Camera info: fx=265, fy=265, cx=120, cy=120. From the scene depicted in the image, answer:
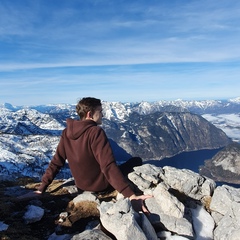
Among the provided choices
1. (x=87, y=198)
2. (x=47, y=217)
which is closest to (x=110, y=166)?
(x=87, y=198)

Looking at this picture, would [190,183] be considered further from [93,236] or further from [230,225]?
[93,236]

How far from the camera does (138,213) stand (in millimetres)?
10734

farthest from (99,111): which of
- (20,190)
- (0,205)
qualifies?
(20,190)

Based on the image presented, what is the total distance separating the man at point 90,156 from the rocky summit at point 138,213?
2.03 ft

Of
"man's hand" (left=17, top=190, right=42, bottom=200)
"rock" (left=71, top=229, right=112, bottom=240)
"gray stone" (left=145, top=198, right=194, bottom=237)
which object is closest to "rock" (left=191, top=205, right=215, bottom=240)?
"gray stone" (left=145, top=198, right=194, bottom=237)

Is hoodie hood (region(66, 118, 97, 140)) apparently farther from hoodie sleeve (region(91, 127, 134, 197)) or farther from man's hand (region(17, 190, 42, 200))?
man's hand (region(17, 190, 42, 200))

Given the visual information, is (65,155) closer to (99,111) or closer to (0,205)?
(99,111)

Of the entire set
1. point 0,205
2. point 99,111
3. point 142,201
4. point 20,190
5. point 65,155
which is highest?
point 99,111

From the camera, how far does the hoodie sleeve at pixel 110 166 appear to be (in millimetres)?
11438

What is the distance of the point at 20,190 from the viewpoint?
1864 cm

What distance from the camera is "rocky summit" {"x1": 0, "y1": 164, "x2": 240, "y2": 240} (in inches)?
399

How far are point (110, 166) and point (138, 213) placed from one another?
2.24 m

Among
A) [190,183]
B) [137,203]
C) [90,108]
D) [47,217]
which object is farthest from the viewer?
[190,183]

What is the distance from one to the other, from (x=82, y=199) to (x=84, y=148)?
3129mm
